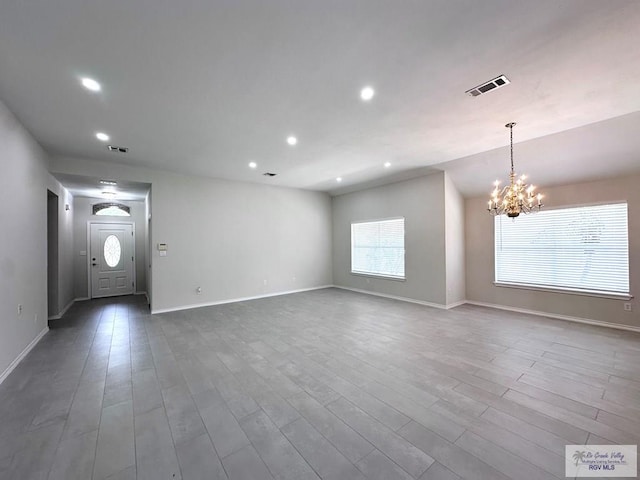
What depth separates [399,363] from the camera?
3.03 meters

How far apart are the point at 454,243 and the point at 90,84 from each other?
620cm

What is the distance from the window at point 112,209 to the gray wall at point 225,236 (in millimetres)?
3141

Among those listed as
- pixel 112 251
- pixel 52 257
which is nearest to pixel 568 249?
pixel 52 257

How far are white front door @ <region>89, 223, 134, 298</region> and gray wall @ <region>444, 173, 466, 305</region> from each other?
837cm

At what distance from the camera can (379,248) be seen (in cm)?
694

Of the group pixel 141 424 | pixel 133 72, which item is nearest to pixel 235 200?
pixel 133 72

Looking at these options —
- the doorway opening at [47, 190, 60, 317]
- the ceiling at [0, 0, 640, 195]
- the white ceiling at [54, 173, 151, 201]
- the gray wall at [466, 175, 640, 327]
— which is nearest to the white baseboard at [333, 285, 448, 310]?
the gray wall at [466, 175, 640, 327]

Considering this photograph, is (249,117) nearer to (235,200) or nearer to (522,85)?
(522,85)

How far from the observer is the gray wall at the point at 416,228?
5555mm

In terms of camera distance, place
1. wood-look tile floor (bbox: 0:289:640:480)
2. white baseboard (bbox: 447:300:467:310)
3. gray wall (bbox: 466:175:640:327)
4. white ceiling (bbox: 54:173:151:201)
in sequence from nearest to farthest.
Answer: wood-look tile floor (bbox: 0:289:640:480)
gray wall (bbox: 466:175:640:327)
white ceiling (bbox: 54:173:151:201)
white baseboard (bbox: 447:300:467:310)

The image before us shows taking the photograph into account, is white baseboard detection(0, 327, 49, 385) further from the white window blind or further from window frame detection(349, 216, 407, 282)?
the white window blind

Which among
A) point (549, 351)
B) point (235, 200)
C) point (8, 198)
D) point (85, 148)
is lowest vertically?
point (549, 351)

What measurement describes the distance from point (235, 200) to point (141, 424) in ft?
16.4

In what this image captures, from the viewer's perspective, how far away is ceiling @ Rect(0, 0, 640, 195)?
5.83 ft
